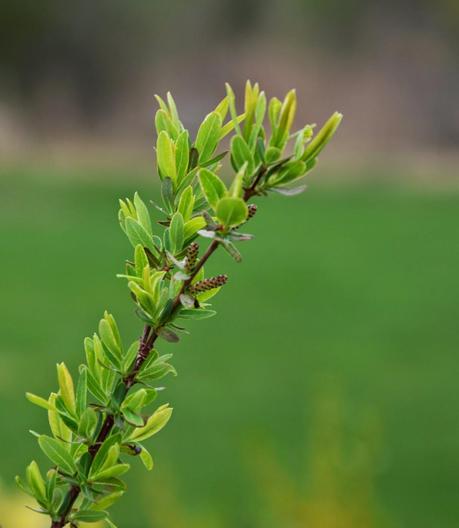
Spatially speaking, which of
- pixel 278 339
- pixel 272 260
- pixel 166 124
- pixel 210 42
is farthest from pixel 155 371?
pixel 210 42

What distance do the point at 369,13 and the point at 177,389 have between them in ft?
40.7

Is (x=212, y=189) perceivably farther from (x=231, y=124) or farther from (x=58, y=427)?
(x=58, y=427)

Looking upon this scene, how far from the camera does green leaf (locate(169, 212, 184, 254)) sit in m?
0.48

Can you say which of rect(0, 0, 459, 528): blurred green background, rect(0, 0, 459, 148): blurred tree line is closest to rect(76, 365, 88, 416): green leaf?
rect(0, 0, 459, 528): blurred green background

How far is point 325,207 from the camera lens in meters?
13.1

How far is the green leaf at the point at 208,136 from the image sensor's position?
491 mm

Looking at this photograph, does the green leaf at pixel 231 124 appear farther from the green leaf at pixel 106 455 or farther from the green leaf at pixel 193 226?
the green leaf at pixel 106 455

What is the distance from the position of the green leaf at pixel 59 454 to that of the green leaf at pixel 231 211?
0.14 meters

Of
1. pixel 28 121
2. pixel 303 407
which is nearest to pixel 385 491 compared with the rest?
pixel 303 407

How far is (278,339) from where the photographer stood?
26.6ft

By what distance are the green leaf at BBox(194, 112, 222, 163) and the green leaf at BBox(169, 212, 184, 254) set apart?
0.13 feet

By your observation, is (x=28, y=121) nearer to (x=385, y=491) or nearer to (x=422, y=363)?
(x=422, y=363)

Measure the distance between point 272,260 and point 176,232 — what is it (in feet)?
32.9

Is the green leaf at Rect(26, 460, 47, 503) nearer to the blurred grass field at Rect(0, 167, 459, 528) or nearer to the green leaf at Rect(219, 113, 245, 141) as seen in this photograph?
the green leaf at Rect(219, 113, 245, 141)
